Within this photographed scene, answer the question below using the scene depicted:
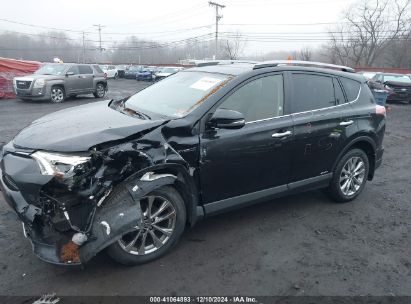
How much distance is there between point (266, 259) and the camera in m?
3.55

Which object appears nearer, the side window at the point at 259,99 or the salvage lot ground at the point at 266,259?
the salvage lot ground at the point at 266,259

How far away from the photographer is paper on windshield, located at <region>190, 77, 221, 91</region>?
12.8ft

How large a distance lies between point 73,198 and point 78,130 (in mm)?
663

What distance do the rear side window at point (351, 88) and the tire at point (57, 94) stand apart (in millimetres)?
13910

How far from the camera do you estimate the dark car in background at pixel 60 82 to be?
50.9 ft

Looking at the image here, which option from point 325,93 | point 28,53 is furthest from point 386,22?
point 28,53

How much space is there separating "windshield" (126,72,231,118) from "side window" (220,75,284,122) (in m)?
0.22

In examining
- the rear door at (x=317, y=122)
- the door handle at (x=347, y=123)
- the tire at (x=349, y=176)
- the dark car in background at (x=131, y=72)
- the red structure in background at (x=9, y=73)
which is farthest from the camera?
the dark car in background at (x=131, y=72)

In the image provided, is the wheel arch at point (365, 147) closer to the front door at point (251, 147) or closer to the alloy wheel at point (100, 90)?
the front door at point (251, 147)

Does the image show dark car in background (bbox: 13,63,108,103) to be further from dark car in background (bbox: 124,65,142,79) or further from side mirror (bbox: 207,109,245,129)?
dark car in background (bbox: 124,65,142,79)

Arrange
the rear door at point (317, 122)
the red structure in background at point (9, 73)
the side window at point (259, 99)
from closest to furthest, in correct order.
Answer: the side window at point (259, 99) → the rear door at point (317, 122) → the red structure in background at point (9, 73)

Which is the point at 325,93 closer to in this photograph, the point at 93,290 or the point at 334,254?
the point at 334,254

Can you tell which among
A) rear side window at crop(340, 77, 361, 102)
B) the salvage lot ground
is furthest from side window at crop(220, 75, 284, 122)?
the salvage lot ground

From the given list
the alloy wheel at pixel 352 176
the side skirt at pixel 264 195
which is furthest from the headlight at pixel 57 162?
the alloy wheel at pixel 352 176
